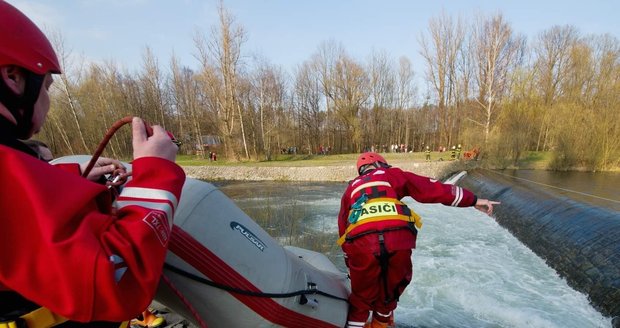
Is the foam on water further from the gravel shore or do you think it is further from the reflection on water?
the gravel shore

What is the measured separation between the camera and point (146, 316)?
3449 millimetres

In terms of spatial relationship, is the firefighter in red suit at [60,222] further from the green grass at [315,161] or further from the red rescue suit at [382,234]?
the green grass at [315,161]

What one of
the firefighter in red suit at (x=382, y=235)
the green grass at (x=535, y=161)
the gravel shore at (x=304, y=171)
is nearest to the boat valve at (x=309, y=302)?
→ the firefighter in red suit at (x=382, y=235)

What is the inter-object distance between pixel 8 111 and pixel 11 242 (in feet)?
1.33

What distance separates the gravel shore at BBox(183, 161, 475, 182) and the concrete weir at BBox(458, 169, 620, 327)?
1113 centimetres

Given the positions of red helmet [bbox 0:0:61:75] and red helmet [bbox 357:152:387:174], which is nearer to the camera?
red helmet [bbox 0:0:61:75]

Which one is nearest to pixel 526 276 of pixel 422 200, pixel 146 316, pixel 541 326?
pixel 541 326

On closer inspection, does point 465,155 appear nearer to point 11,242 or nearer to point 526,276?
point 526,276

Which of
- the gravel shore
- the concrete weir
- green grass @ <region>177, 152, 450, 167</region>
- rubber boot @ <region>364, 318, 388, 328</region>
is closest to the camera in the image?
rubber boot @ <region>364, 318, 388, 328</region>

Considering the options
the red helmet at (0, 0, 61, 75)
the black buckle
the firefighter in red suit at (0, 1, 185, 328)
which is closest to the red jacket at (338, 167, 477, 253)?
Answer: the firefighter in red suit at (0, 1, 185, 328)

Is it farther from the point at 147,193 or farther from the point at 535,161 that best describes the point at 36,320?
the point at 535,161

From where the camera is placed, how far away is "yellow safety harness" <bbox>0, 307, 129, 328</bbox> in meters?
0.95

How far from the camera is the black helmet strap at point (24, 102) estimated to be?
0.98 metres

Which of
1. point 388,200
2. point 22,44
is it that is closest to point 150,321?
point 388,200
